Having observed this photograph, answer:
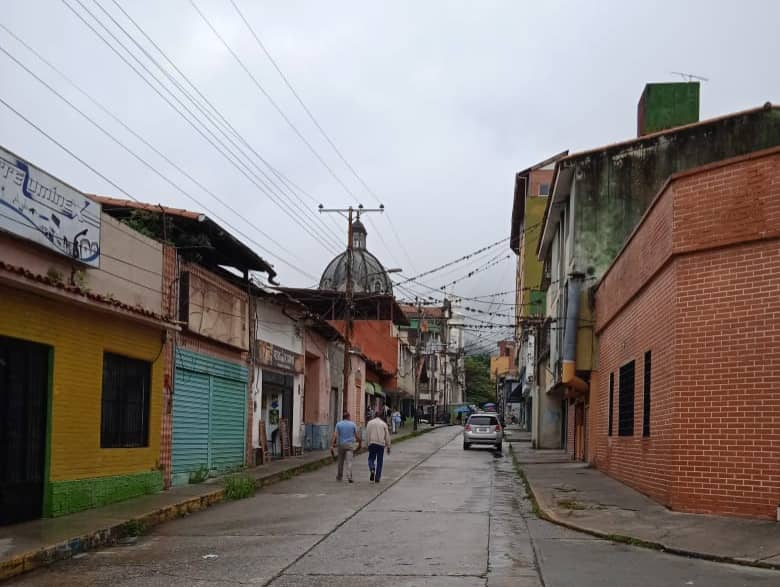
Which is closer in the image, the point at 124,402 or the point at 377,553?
the point at 377,553

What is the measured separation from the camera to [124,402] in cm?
1581

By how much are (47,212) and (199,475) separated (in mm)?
8147

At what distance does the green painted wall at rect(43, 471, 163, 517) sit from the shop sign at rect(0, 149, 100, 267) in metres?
3.45

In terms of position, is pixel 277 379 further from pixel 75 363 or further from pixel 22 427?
pixel 22 427

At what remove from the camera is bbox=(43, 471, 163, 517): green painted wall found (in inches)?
510

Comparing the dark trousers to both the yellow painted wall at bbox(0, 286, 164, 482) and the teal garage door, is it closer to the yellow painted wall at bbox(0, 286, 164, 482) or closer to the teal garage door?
the teal garage door

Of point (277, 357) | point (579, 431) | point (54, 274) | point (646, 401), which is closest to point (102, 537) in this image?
point (54, 274)

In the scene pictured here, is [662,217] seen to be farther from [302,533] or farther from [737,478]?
[302,533]

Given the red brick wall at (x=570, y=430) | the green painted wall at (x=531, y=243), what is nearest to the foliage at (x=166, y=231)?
the red brick wall at (x=570, y=430)

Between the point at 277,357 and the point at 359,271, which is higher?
the point at 359,271

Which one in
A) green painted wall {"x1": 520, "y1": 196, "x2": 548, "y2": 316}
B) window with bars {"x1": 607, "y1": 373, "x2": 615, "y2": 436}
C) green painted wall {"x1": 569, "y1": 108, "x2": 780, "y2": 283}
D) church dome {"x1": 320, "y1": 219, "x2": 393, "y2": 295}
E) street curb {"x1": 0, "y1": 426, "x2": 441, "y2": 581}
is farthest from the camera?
church dome {"x1": 320, "y1": 219, "x2": 393, "y2": 295}

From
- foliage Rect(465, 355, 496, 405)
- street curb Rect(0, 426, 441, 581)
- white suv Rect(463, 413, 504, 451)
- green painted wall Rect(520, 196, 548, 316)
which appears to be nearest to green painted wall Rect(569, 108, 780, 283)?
street curb Rect(0, 426, 441, 581)

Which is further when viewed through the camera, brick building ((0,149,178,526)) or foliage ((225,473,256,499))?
foliage ((225,473,256,499))

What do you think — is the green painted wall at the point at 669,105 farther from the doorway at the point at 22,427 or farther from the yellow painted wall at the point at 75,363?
the doorway at the point at 22,427
